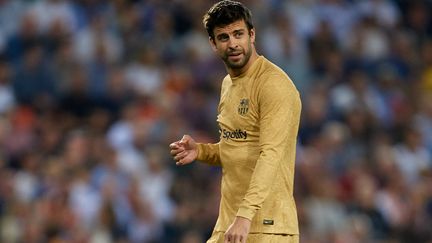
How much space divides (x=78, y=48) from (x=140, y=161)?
6.16 ft

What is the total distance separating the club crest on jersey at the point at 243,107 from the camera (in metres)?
6.26

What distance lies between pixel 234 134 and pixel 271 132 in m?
0.41

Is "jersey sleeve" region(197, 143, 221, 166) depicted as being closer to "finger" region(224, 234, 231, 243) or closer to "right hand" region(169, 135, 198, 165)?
"right hand" region(169, 135, 198, 165)

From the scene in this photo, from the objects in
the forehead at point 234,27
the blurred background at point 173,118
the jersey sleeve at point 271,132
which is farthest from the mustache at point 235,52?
the blurred background at point 173,118

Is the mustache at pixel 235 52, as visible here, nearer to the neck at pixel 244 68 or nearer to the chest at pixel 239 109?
the neck at pixel 244 68

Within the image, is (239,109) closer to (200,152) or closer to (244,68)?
(244,68)

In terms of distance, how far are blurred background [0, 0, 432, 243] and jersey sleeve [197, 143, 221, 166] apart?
461 centimetres

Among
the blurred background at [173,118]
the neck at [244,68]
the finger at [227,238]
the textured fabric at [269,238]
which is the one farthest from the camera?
the blurred background at [173,118]

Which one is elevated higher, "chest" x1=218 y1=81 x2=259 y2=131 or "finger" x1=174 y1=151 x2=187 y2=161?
A: "chest" x1=218 y1=81 x2=259 y2=131

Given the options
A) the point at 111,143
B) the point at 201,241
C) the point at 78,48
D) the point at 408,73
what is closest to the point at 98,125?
the point at 111,143

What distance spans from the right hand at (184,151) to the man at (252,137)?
279 mm

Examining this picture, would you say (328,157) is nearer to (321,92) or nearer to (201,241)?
(321,92)

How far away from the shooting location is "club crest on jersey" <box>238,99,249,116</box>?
20.5ft

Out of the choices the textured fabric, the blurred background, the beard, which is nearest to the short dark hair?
the beard
